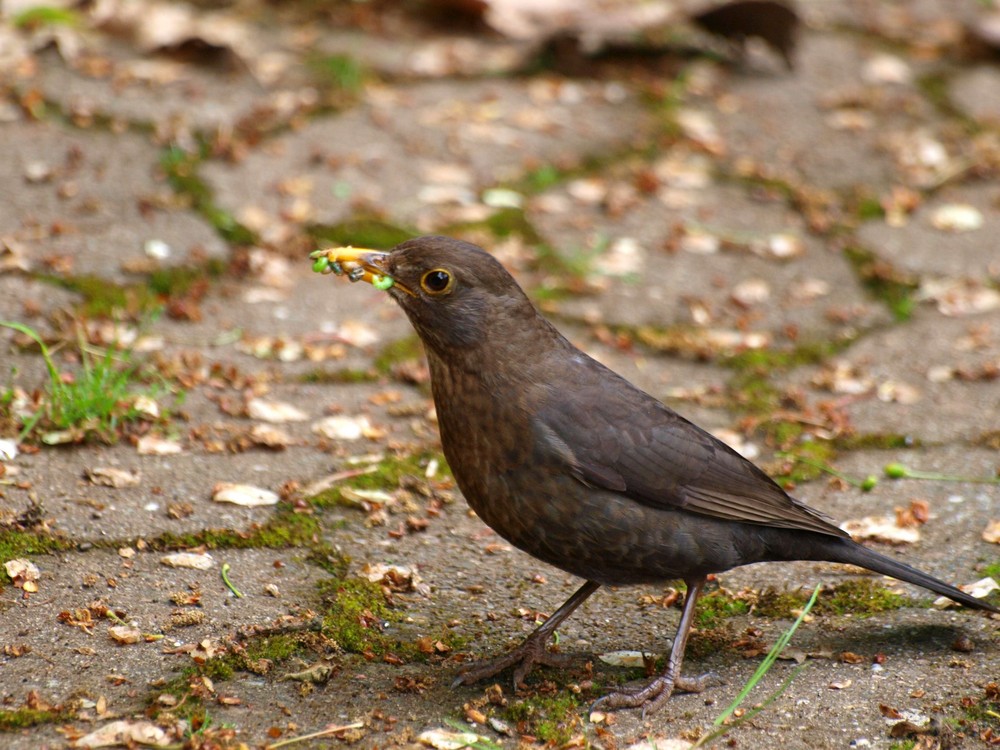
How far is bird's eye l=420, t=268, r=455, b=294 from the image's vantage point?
133 inches

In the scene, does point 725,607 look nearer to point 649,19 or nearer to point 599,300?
point 599,300

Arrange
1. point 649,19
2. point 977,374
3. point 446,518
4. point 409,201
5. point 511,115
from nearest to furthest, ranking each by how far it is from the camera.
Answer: point 446,518 → point 977,374 → point 409,201 → point 511,115 → point 649,19

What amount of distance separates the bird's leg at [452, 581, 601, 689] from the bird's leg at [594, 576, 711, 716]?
24 centimetres

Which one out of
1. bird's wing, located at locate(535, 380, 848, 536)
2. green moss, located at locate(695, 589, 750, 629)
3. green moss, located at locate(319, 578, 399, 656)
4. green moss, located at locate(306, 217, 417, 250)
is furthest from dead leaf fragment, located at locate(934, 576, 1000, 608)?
green moss, located at locate(306, 217, 417, 250)

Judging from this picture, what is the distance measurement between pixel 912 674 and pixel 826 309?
2408mm

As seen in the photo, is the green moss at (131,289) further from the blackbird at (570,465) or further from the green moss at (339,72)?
the green moss at (339,72)

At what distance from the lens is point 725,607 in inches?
142

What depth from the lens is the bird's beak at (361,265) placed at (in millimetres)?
3426

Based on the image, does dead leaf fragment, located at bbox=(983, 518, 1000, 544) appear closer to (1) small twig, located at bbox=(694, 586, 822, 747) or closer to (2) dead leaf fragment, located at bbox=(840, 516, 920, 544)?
(2) dead leaf fragment, located at bbox=(840, 516, 920, 544)

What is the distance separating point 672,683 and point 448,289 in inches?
47.4

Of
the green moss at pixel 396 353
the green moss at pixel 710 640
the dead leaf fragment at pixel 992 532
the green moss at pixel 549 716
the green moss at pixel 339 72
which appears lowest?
the green moss at pixel 710 640

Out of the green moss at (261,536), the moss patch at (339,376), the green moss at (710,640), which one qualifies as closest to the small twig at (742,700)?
the green moss at (710,640)

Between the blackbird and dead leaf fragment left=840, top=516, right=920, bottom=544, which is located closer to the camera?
the blackbird

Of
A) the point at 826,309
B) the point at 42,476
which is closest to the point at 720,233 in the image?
the point at 826,309
